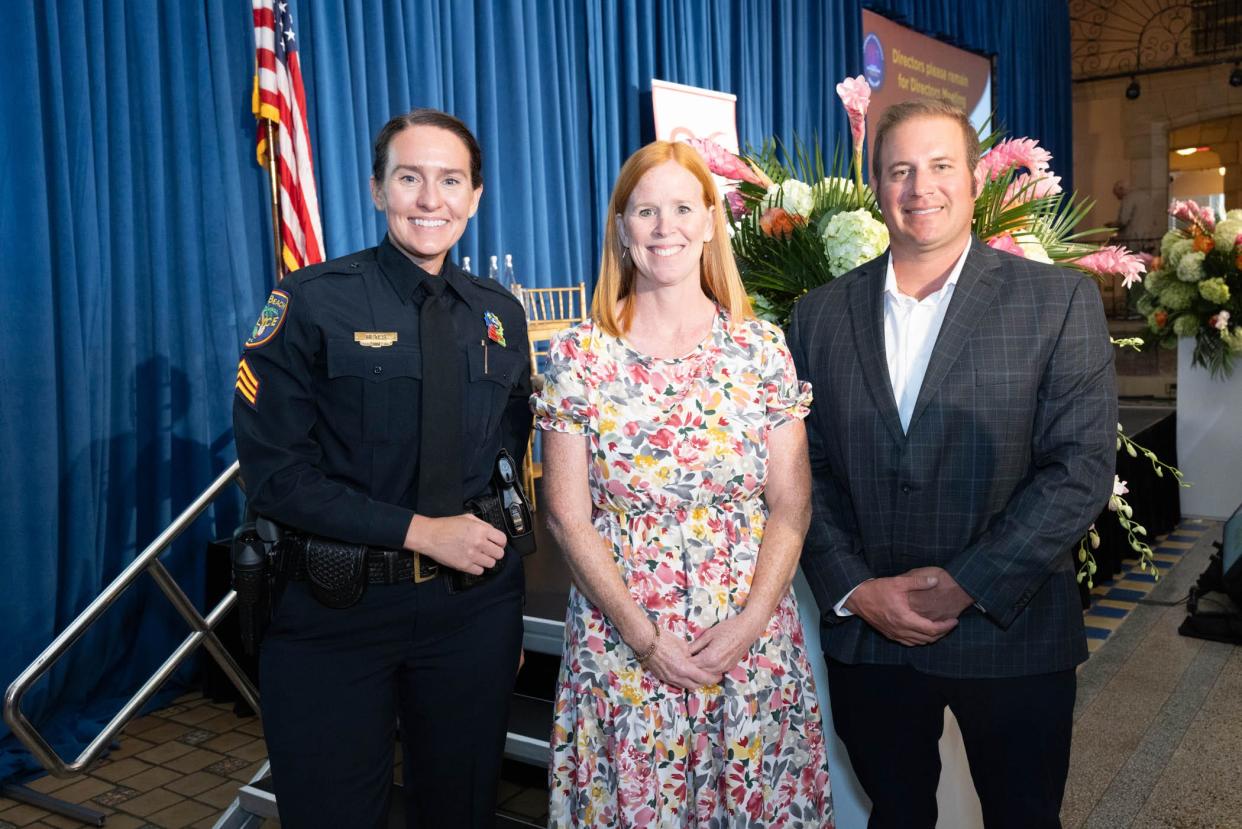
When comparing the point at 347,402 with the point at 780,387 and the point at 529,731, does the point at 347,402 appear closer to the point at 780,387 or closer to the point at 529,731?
the point at 780,387

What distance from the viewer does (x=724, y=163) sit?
213cm

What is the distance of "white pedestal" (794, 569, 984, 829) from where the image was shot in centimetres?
200

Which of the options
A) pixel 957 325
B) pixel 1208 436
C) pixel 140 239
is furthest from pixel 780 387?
pixel 1208 436

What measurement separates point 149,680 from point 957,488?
2244 mm

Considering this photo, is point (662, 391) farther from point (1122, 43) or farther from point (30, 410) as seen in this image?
point (1122, 43)

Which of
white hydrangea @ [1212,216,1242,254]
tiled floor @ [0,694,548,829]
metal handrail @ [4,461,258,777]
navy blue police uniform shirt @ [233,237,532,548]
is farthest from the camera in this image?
white hydrangea @ [1212,216,1242,254]

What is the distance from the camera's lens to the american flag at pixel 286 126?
13.6 feet

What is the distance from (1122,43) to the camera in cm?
1566

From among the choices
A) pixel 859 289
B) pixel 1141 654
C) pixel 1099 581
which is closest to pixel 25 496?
pixel 859 289

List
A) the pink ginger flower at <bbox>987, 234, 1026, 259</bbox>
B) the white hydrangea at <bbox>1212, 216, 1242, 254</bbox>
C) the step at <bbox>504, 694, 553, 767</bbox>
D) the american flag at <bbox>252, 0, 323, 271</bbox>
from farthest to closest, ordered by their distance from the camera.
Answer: the white hydrangea at <bbox>1212, 216, 1242, 254</bbox> < the american flag at <bbox>252, 0, 323, 271</bbox> < the step at <bbox>504, 694, 553, 767</bbox> < the pink ginger flower at <bbox>987, 234, 1026, 259</bbox>

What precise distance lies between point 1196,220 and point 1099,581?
211cm

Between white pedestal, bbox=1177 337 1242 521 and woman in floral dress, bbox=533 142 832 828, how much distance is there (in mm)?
4972

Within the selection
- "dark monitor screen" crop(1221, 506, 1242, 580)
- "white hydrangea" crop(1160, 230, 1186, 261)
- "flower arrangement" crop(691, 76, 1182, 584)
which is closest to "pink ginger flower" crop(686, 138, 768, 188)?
"flower arrangement" crop(691, 76, 1182, 584)

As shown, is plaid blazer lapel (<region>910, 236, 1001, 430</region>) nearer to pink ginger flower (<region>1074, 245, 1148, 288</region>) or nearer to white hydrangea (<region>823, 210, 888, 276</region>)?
white hydrangea (<region>823, 210, 888, 276</region>)
